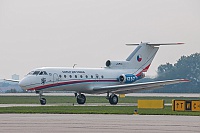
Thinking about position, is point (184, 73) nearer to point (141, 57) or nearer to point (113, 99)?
point (141, 57)

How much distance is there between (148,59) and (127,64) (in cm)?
237

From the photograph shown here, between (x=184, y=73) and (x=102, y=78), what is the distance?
6758 cm

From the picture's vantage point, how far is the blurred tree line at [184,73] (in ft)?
412

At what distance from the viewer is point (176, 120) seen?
36312mm

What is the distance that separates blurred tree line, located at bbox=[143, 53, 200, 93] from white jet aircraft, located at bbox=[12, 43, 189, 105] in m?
50.8

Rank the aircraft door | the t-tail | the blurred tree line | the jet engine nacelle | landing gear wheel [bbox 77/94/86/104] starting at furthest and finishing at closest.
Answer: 1. the blurred tree line
2. the t-tail
3. the jet engine nacelle
4. landing gear wheel [bbox 77/94/86/104]
5. the aircraft door

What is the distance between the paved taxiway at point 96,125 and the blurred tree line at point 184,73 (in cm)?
8485

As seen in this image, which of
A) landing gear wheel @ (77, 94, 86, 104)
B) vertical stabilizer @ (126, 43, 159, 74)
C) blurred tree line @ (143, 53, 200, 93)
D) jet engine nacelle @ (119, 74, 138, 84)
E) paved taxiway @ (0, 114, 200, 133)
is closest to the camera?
paved taxiway @ (0, 114, 200, 133)

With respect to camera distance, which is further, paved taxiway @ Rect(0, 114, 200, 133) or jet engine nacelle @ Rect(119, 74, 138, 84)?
jet engine nacelle @ Rect(119, 74, 138, 84)

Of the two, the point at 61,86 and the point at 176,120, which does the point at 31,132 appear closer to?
the point at 176,120

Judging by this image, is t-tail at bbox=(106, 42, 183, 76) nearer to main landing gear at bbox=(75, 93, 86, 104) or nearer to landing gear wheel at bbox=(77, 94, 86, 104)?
main landing gear at bbox=(75, 93, 86, 104)

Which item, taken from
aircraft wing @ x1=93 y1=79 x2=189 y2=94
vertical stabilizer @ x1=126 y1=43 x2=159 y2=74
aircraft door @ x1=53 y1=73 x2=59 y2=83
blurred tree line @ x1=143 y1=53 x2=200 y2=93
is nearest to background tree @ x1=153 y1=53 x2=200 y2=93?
blurred tree line @ x1=143 y1=53 x2=200 y2=93

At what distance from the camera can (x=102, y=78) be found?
66.4m

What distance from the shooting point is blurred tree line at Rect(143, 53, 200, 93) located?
125562mm
